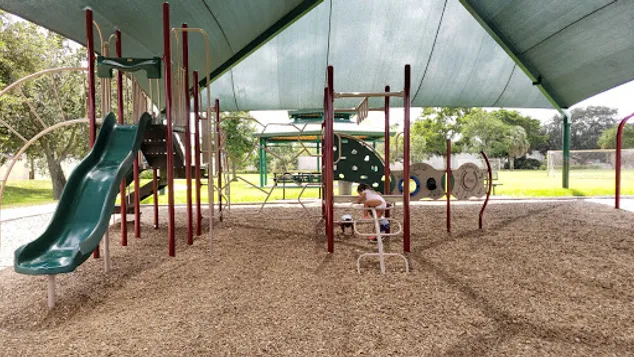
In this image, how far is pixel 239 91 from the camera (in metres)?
8.59

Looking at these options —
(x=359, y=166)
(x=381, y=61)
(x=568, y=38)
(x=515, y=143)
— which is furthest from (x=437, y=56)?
(x=515, y=143)

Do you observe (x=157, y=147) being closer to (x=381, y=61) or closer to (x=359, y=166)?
(x=359, y=166)

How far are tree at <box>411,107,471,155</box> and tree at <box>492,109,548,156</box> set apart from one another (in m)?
6.80

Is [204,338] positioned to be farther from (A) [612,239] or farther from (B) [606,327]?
(A) [612,239]

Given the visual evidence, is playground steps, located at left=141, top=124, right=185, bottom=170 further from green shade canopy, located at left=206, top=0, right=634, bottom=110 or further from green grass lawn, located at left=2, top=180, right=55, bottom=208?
green grass lawn, located at left=2, top=180, right=55, bottom=208

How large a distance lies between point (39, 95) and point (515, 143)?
30.2m

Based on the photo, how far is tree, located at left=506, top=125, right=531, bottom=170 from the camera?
29547 millimetres

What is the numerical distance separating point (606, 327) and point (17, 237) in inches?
250

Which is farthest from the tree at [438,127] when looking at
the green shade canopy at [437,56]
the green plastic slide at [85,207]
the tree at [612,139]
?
the green plastic slide at [85,207]

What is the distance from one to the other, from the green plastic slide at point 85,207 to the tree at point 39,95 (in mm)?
7618

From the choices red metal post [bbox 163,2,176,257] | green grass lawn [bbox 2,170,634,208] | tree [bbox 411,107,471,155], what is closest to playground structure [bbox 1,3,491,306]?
red metal post [bbox 163,2,176,257]

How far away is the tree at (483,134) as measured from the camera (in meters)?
27.8

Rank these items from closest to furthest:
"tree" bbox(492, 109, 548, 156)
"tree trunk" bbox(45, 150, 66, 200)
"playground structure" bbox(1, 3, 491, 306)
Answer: "playground structure" bbox(1, 3, 491, 306)
"tree trunk" bbox(45, 150, 66, 200)
"tree" bbox(492, 109, 548, 156)

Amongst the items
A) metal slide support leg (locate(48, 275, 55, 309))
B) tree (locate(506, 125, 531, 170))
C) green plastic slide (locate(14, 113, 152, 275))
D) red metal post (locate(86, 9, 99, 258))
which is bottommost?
metal slide support leg (locate(48, 275, 55, 309))
